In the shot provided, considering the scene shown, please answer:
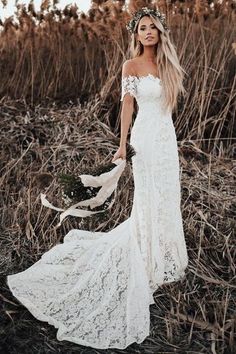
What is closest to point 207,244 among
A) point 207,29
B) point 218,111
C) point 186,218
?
point 186,218

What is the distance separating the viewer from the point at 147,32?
316cm

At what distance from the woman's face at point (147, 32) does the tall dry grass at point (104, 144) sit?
107cm

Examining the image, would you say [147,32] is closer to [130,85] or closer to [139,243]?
[130,85]

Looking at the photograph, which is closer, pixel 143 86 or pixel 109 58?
pixel 143 86

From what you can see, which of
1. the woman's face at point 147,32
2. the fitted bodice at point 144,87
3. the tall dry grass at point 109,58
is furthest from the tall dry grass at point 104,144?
the woman's face at point 147,32

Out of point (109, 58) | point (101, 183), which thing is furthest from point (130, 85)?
point (109, 58)

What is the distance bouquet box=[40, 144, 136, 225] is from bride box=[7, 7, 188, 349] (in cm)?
8

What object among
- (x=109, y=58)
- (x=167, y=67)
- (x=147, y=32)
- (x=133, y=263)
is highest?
(x=147, y=32)

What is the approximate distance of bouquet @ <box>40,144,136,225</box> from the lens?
10.4ft

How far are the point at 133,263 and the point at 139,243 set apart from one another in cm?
12

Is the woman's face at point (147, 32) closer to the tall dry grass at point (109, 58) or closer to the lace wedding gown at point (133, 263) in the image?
the lace wedding gown at point (133, 263)

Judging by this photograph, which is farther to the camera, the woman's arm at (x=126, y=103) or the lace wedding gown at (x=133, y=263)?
the woman's arm at (x=126, y=103)

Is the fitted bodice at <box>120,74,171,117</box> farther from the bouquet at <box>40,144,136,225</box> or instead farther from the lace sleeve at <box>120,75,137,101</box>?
the bouquet at <box>40,144,136,225</box>

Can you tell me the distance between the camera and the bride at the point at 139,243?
10.1ft
